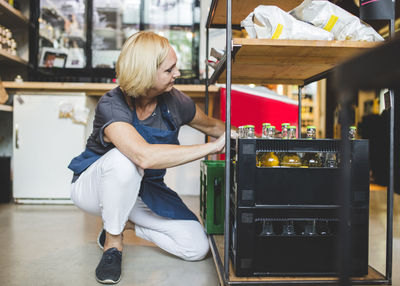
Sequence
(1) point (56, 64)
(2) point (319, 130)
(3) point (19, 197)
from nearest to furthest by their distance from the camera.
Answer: (3) point (19, 197), (1) point (56, 64), (2) point (319, 130)

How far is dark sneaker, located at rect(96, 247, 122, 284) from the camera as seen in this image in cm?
117

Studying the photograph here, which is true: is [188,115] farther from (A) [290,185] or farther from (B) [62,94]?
(B) [62,94]

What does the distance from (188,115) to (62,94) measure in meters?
1.44

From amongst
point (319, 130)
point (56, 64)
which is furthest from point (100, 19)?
point (319, 130)

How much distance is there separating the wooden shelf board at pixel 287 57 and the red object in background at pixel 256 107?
775mm

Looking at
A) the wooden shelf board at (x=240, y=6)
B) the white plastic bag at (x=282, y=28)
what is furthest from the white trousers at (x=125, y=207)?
the wooden shelf board at (x=240, y=6)

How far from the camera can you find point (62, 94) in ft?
8.41

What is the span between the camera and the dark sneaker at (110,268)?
1.17 m

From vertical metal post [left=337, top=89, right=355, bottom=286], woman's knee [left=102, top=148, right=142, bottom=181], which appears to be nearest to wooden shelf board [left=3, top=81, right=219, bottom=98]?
woman's knee [left=102, top=148, right=142, bottom=181]

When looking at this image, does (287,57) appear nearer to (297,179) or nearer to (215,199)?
(297,179)

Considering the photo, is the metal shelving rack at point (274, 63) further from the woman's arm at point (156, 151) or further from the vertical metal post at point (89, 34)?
the vertical metal post at point (89, 34)

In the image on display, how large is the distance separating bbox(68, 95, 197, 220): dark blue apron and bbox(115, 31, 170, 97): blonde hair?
0.47ft

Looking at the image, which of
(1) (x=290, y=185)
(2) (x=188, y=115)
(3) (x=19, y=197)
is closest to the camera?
(1) (x=290, y=185)

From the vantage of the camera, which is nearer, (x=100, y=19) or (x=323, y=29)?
(x=323, y=29)
